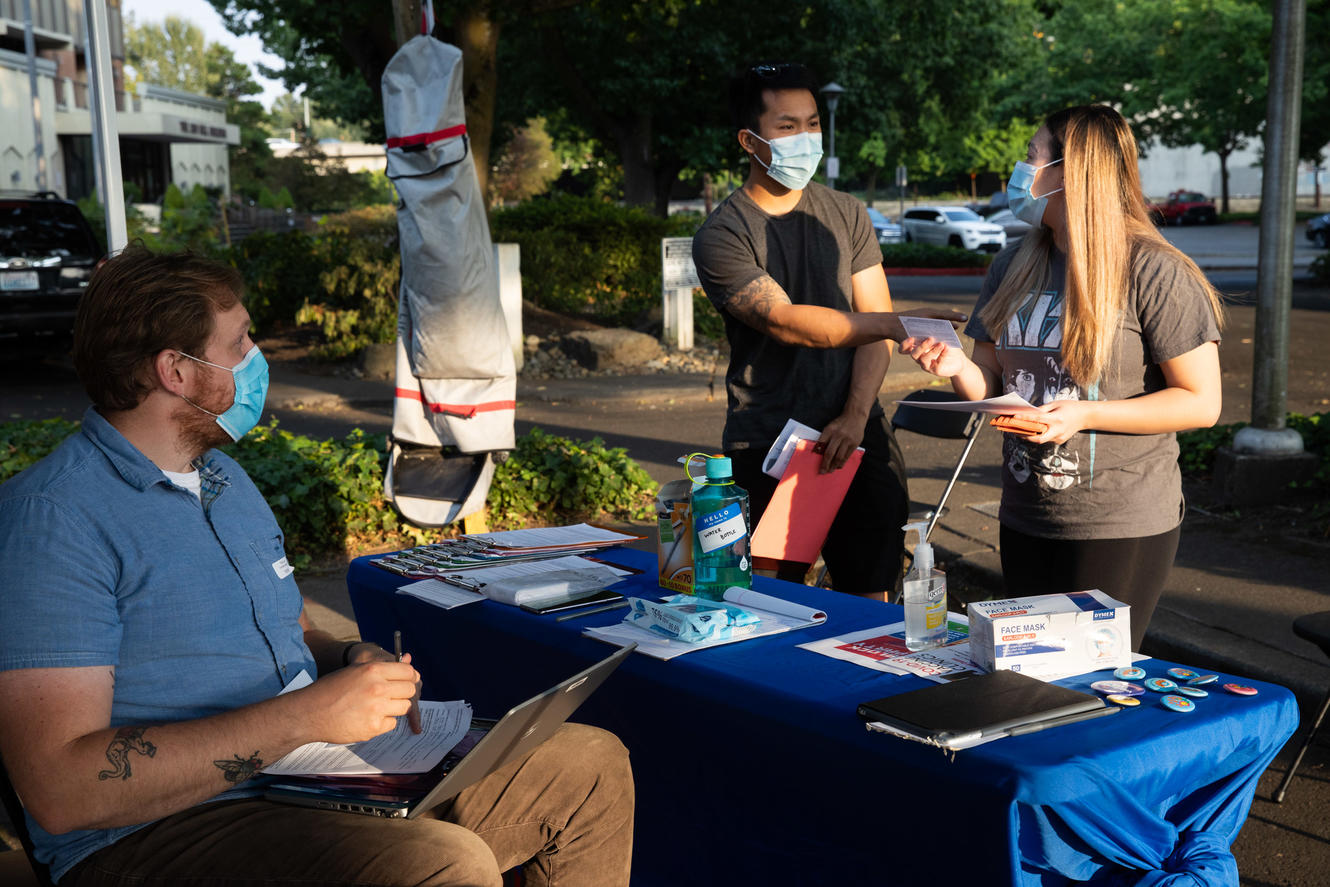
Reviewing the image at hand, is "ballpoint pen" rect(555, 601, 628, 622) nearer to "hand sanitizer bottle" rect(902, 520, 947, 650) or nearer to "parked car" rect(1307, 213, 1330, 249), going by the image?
Answer: "hand sanitizer bottle" rect(902, 520, 947, 650)

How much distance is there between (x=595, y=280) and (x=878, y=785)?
14.7 meters

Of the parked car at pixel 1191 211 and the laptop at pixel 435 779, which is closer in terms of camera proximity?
the laptop at pixel 435 779

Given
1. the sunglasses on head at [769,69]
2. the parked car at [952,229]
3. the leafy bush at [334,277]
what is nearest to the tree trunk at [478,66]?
the leafy bush at [334,277]

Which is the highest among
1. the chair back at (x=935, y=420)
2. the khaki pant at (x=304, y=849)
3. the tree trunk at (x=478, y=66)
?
the tree trunk at (x=478, y=66)

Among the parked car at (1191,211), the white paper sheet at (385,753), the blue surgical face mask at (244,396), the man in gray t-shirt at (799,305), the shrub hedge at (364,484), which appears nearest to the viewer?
the white paper sheet at (385,753)

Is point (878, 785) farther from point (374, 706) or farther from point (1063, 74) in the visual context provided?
point (1063, 74)

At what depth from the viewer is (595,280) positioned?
16609 mm

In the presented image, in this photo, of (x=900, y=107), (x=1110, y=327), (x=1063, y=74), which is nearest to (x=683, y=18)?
(x=900, y=107)

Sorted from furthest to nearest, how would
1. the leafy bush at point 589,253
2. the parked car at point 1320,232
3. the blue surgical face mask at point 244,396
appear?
the parked car at point 1320,232
the leafy bush at point 589,253
the blue surgical face mask at point 244,396

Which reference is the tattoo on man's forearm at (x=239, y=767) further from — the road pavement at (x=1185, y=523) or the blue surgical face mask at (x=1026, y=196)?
the road pavement at (x=1185, y=523)

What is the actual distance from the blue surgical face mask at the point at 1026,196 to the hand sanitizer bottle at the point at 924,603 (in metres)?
1.05

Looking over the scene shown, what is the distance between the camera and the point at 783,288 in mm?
3852

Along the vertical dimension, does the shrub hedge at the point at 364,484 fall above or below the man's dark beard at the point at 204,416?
below

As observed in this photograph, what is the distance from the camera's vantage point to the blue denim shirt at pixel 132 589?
208cm
